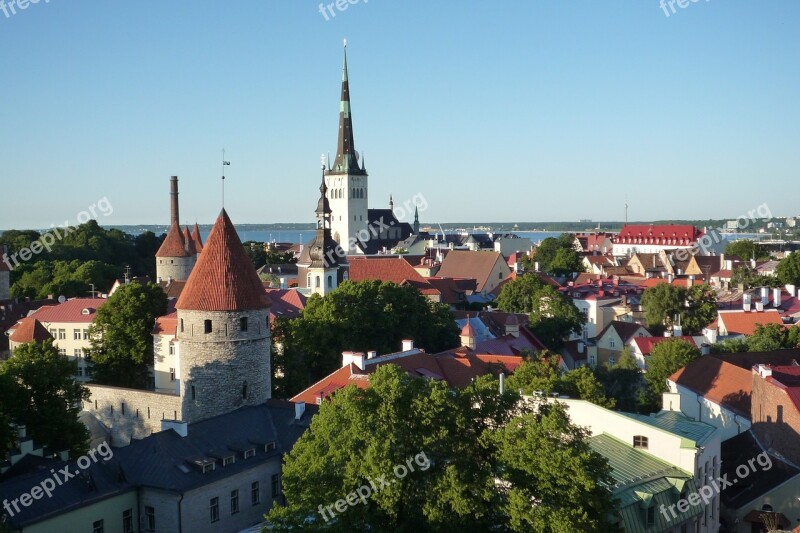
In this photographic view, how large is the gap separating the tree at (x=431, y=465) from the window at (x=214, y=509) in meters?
4.78

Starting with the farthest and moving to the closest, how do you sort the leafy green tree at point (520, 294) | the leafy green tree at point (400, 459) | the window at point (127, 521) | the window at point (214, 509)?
the leafy green tree at point (520, 294)
the window at point (214, 509)
the window at point (127, 521)
the leafy green tree at point (400, 459)

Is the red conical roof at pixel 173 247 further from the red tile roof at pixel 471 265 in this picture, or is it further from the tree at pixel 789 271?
the tree at pixel 789 271

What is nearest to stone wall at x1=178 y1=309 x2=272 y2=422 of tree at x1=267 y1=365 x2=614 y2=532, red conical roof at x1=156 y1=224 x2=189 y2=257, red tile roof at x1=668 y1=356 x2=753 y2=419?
tree at x1=267 y1=365 x2=614 y2=532

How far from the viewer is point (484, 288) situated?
78.8m

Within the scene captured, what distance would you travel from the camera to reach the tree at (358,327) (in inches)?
1481

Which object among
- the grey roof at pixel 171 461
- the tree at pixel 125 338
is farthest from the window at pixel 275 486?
the tree at pixel 125 338

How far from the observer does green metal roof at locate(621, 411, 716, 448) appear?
22.5m

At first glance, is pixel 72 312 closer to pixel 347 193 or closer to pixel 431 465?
pixel 431 465

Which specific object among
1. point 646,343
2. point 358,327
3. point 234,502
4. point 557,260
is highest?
point 557,260

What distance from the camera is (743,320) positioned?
50.8 meters

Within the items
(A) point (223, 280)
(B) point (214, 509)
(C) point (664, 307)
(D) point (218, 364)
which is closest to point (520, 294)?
(C) point (664, 307)

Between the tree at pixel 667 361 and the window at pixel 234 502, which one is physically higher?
the tree at pixel 667 361

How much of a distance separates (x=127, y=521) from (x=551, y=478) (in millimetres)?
11211
